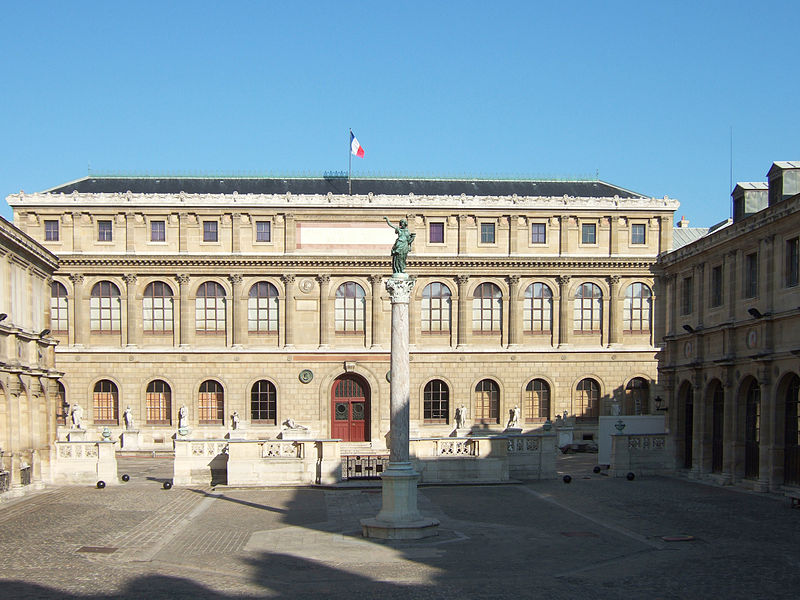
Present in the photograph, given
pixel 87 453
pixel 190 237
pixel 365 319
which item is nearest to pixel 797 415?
pixel 87 453

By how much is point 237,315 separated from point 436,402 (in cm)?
1318

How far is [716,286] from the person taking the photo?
125 feet

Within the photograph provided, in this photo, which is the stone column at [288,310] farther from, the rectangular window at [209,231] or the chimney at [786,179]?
the chimney at [786,179]

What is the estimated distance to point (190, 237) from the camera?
57562 millimetres

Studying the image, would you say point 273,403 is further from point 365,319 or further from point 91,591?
point 91,591

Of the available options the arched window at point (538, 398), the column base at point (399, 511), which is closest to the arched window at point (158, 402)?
the arched window at point (538, 398)

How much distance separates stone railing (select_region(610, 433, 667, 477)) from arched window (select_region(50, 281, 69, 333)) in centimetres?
3409

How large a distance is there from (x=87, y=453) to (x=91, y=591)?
2103cm

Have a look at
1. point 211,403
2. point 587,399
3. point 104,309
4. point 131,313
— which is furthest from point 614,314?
point 104,309

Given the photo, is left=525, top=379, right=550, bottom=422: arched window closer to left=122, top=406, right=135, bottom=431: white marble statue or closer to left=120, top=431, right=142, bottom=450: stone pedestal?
left=120, top=431, right=142, bottom=450: stone pedestal

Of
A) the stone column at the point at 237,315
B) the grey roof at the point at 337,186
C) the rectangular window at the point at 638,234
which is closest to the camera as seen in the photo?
the stone column at the point at 237,315

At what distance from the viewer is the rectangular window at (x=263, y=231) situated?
5797 cm

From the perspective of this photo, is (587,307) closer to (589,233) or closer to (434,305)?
(589,233)

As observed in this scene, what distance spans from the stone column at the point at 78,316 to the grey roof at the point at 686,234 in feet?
131
